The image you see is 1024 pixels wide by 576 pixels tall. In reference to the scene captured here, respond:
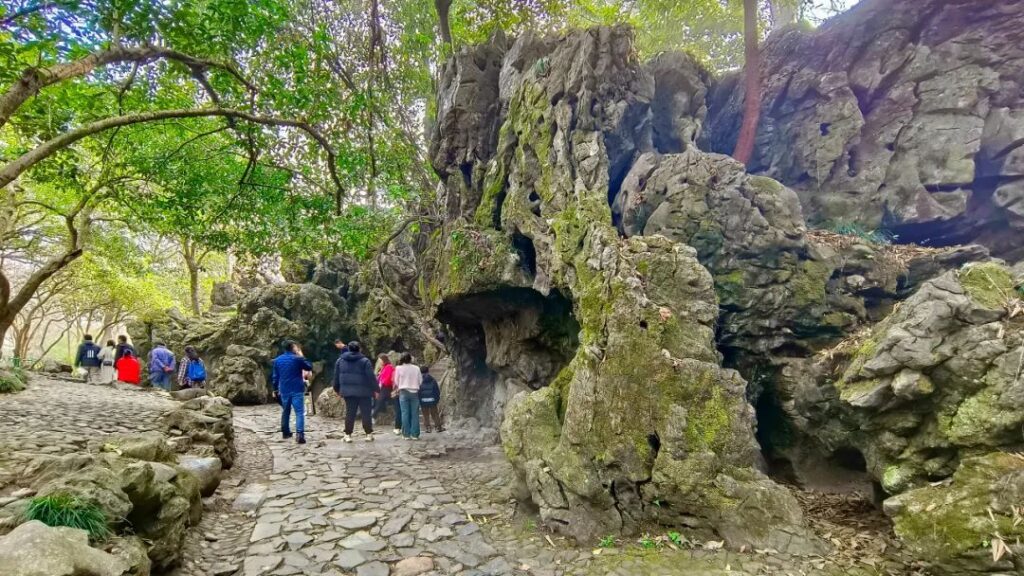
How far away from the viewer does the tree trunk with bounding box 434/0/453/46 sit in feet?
46.1

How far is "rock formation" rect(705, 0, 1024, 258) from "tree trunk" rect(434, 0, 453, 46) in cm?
990

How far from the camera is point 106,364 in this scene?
57.6 feet

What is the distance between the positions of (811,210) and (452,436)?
11.4 meters

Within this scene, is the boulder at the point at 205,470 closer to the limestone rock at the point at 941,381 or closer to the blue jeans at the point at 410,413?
the blue jeans at the point at 410,413

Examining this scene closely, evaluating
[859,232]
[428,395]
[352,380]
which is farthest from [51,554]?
[859,232]

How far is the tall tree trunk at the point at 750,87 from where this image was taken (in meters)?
12.2

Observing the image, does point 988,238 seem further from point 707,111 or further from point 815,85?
point 707,111

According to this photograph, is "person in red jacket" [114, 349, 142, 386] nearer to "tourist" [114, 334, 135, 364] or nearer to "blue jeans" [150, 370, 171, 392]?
"tourist" [114, 334, 135, 364]

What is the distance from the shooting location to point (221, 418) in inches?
341

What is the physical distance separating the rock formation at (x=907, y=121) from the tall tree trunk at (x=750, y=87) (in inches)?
34.7

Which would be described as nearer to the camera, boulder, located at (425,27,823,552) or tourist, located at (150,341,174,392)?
boulder, located at (425,27,823,552)

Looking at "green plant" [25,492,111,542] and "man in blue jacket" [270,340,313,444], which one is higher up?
"man in blue jacket" [270,340,313,444]

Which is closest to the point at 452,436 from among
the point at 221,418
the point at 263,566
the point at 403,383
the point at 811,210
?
the point at 403,383

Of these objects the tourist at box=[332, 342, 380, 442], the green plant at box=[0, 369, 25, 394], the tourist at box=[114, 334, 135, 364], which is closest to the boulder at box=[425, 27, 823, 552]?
the tourist at box=[332, 342, 380, 442]
